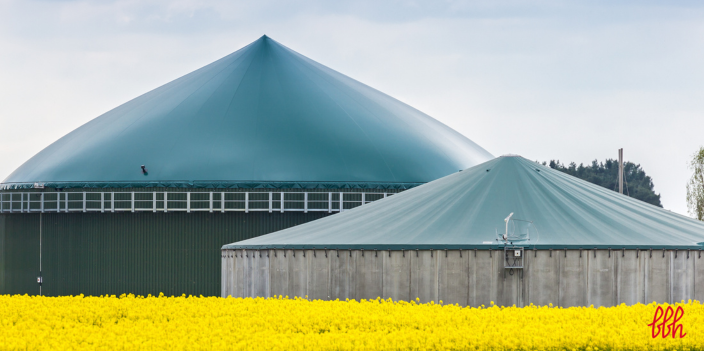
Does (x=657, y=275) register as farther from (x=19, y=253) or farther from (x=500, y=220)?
(x=19, y=253)

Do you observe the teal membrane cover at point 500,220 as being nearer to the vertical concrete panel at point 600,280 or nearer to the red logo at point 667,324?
the vertical concrete panel at point 600,280

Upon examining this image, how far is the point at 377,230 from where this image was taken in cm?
2408

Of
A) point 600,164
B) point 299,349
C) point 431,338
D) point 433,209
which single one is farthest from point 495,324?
point 600,164

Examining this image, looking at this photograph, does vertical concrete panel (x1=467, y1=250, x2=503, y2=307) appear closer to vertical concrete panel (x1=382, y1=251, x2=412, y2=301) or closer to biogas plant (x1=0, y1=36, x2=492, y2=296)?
vertical concrete panel (x1=382, y1=251, x2=412, y2=301)

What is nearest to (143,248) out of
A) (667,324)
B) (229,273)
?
(229,273)

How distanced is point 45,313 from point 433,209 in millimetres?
10967

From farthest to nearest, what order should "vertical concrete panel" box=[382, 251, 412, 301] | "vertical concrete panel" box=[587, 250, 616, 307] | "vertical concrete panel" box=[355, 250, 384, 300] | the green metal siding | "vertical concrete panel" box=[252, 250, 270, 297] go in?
1. the green metal siding
2. "vertical concrete panel" box=[252, 250, 270, 297]
3. "vertical concrete panel" box=[355, 250, 384, 300]
4. "vertical concrete panel" box=[382, 251, 412, 301]
5. "vertical concrete panel" box=[587, 250, 616, 307]

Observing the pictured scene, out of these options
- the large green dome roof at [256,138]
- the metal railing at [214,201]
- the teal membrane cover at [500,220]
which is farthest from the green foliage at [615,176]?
the teal membrane cover at [500,220]

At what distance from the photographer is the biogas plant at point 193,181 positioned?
39.6 meters

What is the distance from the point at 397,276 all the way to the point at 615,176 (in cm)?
9072

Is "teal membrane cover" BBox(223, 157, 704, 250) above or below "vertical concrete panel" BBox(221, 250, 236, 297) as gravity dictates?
above

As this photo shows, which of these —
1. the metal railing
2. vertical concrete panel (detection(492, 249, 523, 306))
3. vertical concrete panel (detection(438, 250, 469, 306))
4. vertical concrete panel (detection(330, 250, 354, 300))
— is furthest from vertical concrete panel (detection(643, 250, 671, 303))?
the metal railing

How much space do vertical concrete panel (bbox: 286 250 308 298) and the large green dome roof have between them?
16.1m

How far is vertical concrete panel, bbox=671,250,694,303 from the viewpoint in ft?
71.1
